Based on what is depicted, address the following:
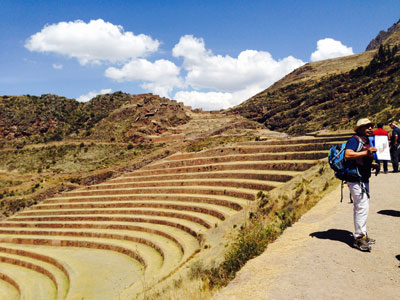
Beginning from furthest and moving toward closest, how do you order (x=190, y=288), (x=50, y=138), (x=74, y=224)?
(x=50, y=138)
(x=74, y=224)
(x=190, y=288)

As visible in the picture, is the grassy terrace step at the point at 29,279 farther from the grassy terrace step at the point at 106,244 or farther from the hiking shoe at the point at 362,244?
the hiking shoe at the point at 362,244

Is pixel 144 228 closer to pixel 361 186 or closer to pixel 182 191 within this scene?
pixel 182 191

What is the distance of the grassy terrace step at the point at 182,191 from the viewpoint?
14623 millimetres

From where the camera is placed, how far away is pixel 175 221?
14938 mm

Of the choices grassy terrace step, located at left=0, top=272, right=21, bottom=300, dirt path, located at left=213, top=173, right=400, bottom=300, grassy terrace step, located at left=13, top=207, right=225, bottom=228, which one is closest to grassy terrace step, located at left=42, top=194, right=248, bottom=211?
grassy terrace step, located at left=13, top=207, right=225, bottom=228

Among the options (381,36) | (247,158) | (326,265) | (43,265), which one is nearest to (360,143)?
(326,265)

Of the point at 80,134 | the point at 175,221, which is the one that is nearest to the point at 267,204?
the point at 175,221

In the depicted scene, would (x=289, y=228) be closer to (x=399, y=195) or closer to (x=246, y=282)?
(x=246, y=282)

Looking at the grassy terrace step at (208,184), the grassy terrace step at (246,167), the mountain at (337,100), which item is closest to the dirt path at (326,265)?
the grassy terrace step at (208,184)

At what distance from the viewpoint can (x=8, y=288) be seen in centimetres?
1383

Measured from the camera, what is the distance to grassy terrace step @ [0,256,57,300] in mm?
12471

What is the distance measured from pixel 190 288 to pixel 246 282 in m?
Answer: 1.30

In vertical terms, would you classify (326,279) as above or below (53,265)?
above

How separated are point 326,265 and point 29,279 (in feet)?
45.9
